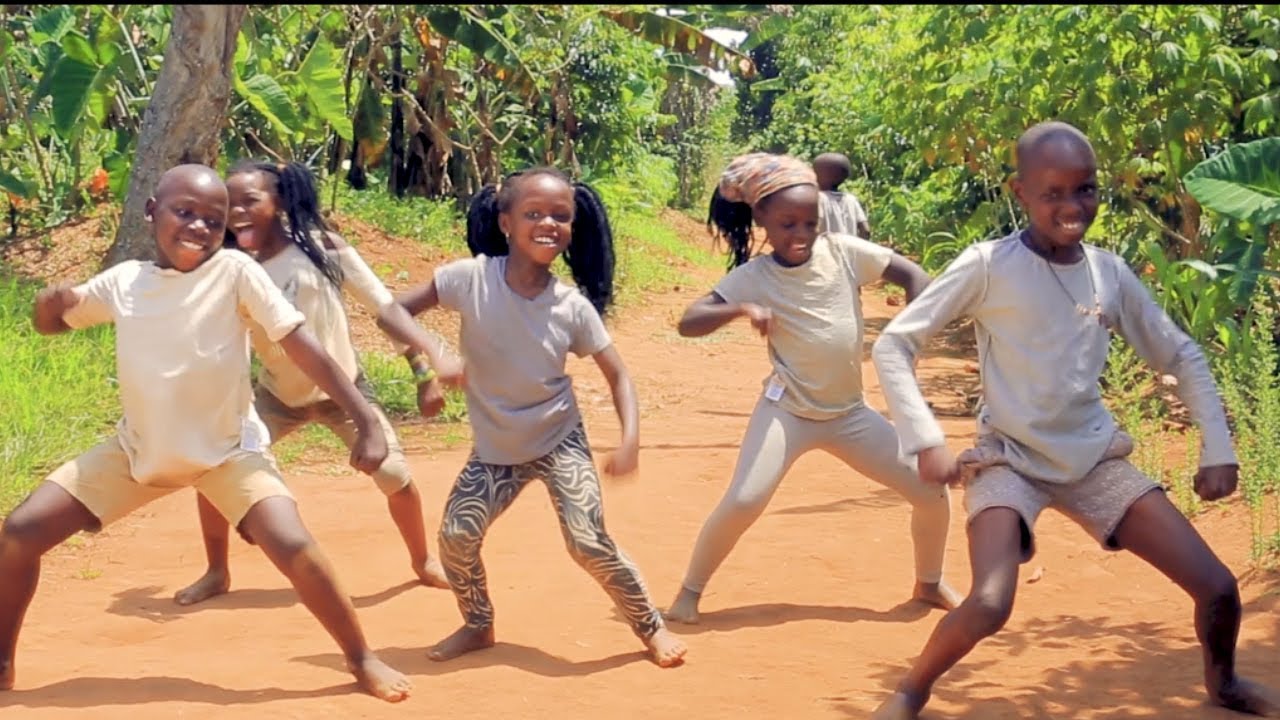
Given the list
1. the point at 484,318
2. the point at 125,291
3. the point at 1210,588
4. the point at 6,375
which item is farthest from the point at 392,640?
the point at 6,375

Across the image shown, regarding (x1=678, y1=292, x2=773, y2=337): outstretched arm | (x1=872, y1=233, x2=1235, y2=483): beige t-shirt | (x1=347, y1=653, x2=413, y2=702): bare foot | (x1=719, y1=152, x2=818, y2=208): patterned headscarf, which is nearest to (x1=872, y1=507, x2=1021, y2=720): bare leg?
(x1=872, y1=233, x2=1235, y2=483): beige t-shirt

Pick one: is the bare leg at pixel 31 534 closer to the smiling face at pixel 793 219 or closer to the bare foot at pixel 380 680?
the bare foot at pixel 380 680

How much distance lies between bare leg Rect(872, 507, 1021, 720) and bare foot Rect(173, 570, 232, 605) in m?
2.74

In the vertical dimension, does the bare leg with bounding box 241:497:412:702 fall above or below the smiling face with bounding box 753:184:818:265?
below

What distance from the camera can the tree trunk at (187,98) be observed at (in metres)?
9.67

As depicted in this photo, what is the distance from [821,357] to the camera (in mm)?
5402

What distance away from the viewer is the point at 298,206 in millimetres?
5762

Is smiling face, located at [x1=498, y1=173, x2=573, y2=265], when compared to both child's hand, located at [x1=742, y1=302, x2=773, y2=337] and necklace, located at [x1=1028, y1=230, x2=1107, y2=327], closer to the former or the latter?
child's hand, located at [x1=742, y1=302, x2=773, y2=337]

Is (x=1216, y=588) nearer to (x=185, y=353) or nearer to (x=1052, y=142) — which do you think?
(x=1052, y=142)

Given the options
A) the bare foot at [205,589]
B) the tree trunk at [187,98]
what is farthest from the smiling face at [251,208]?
the tree trunk at [187,98]

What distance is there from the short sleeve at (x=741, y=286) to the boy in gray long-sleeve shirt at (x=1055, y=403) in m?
1.18

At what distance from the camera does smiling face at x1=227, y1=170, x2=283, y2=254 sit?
5.57 metres

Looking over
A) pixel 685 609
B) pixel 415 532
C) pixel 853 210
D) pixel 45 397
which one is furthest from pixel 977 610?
pixel 853 210

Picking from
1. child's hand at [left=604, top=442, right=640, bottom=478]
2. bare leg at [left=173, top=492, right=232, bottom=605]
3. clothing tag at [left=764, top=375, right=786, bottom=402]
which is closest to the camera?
child's hand at [left=604, top=442, right=640, bottom=478]
